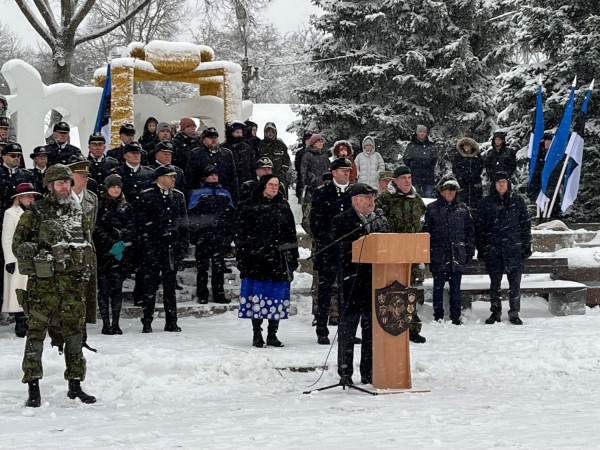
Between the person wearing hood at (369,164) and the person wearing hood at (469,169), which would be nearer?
the person wearing hood at (469,169)

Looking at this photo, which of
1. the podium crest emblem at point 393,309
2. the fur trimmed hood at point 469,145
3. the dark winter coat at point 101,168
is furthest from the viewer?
the fur trimmed hood at point 469,145

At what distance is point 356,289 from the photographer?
7777 mm

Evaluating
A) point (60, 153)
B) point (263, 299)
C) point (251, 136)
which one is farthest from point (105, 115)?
point (263, 299)

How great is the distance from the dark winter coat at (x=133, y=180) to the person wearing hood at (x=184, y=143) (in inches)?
70.4

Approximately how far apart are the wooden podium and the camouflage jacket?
2881 mm

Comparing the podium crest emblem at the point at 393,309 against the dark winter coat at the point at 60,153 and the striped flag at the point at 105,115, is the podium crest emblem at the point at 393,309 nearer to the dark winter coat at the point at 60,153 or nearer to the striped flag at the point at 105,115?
the dark winter coat at the point at 60,153

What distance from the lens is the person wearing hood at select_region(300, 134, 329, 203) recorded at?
47.5 feet

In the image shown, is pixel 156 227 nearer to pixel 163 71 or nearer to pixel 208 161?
pixel 208 161

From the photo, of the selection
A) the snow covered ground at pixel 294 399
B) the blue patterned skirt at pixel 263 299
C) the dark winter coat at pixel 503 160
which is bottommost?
the snow covered ground at pixel 294 399

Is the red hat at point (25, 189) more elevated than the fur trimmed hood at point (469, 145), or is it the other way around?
the fur trimmed hood at point (469, 145)

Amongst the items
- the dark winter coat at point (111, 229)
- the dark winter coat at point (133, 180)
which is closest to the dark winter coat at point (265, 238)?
the dark winter coat at point (111, 229)

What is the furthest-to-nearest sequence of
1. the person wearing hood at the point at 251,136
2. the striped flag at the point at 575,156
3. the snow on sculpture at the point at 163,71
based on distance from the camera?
the snow on sculpture at the point at 163,71 → the striped flag at the point at 575,156 → the person wearing hood at the point at 251,136

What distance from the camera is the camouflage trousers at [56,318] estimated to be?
22.9 ft

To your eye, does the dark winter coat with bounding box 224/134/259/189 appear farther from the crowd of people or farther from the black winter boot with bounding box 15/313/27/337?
the black winter boot with bounding box 15/313/27/337
